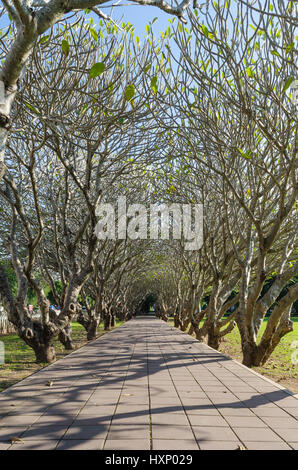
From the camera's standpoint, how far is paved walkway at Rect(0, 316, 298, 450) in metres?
3.27

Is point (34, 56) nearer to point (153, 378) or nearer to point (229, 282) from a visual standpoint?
point (153, 378)

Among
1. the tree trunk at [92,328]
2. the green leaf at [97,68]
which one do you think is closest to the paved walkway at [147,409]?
the green leaf at [97,68]

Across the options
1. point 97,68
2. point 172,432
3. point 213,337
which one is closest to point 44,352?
point 213,337

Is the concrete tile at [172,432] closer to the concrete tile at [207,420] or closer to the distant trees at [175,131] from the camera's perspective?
the concrete tile at [207,420]

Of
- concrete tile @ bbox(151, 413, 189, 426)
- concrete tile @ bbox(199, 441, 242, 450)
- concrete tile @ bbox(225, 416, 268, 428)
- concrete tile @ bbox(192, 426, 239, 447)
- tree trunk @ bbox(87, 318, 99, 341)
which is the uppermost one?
concrete tile @ bbox(199, 441, 242, 450)

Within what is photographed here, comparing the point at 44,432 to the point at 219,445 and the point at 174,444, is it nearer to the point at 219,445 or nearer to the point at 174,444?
the point at 174,444

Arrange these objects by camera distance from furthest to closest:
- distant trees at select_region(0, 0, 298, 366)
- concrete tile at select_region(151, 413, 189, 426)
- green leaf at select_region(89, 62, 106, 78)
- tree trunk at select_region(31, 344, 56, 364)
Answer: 1. tree trunk at select_region(31, 344, 56, 364)
2. distant trees at select_region(0, 0, 298, 366)
3. concrete tile at select_region(151, 413, 189, 426)
4. green leaf at select_region(89, 62, 106, 78)

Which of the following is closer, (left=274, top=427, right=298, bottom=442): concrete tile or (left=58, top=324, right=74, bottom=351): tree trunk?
(left=274, top=427, right=298, bottom=442): concrete tile

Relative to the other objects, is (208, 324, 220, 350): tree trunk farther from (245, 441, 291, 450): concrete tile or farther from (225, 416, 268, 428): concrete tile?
(245, 441, 291, 450): concrete tile

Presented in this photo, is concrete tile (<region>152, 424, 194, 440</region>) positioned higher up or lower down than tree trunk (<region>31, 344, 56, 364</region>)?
higher up

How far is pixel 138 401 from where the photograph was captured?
4586mm

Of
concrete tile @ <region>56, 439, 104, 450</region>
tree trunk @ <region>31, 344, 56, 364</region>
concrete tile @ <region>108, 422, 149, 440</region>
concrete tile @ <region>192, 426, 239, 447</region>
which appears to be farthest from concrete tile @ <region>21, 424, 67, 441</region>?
tree trunk @ <region>31, 344, 56, 364</region>

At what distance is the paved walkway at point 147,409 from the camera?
327 centimetres

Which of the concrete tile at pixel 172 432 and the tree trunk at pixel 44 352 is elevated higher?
the concrete tile at pixel 172 432
